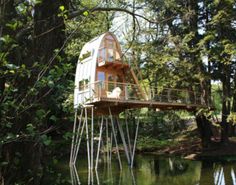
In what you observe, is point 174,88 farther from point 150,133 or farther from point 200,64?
point 150,133

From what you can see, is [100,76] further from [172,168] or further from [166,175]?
[166,175]

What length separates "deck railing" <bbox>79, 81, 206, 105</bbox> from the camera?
14.6 meters

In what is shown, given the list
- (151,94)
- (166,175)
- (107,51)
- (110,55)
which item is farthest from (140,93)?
(166,175)

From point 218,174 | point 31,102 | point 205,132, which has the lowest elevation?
point 218,174

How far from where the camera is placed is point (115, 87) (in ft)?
51.5

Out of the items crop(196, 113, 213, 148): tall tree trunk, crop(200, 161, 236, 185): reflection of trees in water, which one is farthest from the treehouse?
crop(200, 161, 236, 185): reflection of trees in water

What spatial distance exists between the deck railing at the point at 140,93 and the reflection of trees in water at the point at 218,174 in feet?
12.9

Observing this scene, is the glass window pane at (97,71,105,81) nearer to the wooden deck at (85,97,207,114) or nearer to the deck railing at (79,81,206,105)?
the deck railing at (79,81,206,105)

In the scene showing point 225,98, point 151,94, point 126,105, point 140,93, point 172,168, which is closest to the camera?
point 172,168

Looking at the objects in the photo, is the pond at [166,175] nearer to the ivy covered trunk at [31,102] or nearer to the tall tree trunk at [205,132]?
the tall tree trunk at [205,132]

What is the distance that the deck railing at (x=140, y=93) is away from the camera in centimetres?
1459

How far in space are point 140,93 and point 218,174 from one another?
577 centimetres

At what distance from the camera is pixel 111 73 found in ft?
56.1

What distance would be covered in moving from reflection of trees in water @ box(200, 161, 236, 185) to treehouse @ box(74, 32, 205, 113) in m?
3.85
